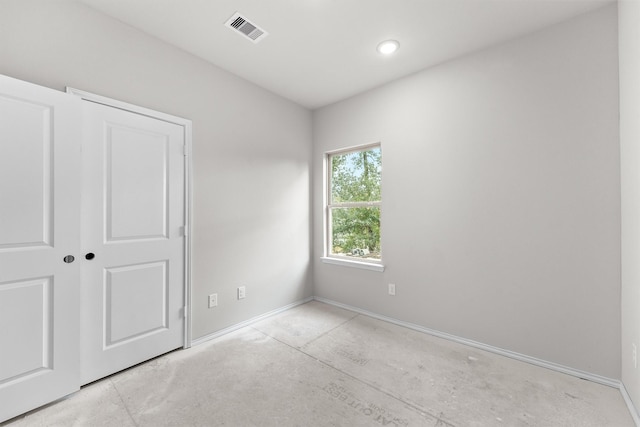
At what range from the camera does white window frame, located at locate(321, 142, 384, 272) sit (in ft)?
10.3

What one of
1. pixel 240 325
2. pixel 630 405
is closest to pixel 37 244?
pixel 240 325

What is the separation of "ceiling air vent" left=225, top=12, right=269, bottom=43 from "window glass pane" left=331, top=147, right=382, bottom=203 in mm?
1666

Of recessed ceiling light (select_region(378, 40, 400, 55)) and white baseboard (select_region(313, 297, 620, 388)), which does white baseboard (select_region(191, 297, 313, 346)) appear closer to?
white baseboard (select_region(313, 297, 620, 388))

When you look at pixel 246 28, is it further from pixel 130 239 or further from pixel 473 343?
pixel 473 343

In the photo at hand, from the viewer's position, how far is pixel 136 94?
6.98 ft

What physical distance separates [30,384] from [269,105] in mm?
2983

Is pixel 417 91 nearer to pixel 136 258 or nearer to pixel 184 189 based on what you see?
pixel 184 189

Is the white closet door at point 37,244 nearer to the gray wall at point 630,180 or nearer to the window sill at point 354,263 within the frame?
the window sill at point 354,263

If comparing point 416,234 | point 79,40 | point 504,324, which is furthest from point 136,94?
point 504,324

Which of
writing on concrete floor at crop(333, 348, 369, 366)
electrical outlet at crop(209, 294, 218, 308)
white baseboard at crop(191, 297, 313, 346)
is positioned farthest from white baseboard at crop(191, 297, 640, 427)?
writing on concrete floor at crop(333, 348, 369, 366)

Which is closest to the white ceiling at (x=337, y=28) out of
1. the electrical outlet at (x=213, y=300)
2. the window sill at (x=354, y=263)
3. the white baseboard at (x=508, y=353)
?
the window sill at (x=354, y=263)

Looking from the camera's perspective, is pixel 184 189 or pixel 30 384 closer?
pixel 30 384

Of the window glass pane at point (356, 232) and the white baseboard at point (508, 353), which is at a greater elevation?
the window glass pane at point (356, 232)

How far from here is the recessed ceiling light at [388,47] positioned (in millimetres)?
2301
